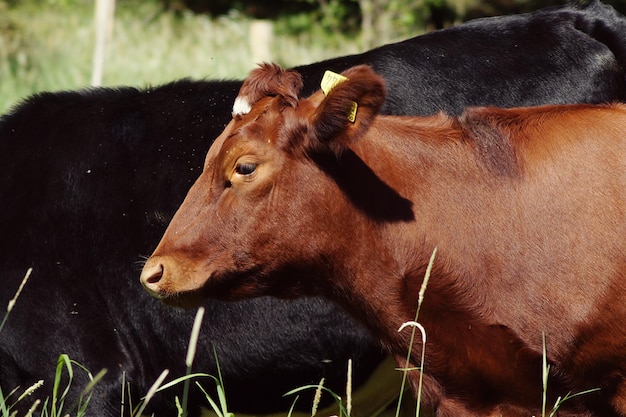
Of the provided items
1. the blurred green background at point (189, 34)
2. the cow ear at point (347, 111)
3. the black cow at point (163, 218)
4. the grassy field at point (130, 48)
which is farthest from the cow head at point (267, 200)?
the grassy field at point (130, 48)

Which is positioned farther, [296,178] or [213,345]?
[213,345]

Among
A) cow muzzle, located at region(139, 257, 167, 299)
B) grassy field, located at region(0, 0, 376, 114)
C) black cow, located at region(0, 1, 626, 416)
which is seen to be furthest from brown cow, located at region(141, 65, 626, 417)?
grassy field, located at region(0, 0, 376, 114)

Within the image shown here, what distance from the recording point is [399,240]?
3.99 meters

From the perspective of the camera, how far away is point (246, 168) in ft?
12.4

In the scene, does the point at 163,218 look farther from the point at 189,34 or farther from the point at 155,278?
the point at 189,34

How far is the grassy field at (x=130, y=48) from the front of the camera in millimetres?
12828

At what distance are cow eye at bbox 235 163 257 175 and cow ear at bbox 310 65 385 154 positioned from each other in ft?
0.71

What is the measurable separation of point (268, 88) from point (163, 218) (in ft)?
4.21

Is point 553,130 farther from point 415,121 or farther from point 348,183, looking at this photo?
point 348,183

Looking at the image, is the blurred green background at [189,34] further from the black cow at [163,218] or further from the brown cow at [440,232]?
the brown cow at [440,232]

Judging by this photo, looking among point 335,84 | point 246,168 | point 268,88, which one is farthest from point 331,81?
point 246,168

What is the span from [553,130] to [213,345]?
5.94ft

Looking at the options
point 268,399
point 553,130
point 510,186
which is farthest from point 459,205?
point 268,399

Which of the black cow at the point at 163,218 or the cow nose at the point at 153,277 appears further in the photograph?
the black cow at the point at 163,218
